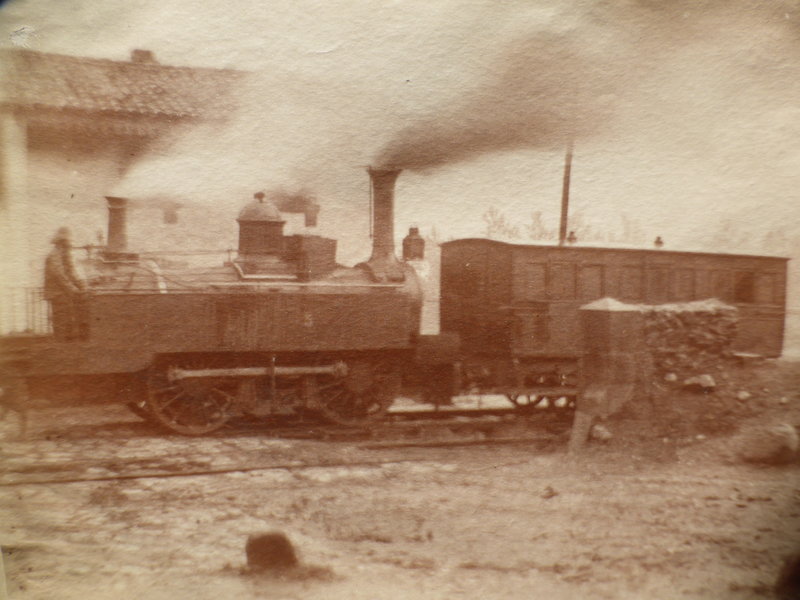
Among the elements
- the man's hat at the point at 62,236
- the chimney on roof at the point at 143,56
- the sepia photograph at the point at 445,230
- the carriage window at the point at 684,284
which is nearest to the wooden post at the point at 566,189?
the sepia photograph at the point at 445,230

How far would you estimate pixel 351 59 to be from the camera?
1.93 meters

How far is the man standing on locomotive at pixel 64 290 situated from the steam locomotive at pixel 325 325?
0.19 ft

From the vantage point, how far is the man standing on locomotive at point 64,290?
1975mm

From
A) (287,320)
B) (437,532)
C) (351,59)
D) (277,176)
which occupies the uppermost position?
(351,59)

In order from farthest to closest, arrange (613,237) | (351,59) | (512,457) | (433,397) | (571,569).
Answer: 1. (433,397)
2. (512,457)
3. (613,237)
4. (351,59)
5. (571,569)

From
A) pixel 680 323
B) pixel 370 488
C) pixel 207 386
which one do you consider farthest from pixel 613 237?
pixel 207 386

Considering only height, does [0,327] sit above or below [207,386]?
above

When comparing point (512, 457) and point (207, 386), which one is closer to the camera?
point (512, 457)

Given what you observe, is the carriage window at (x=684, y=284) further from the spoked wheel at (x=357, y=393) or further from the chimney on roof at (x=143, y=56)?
the chimney on roof at (x=143, y=56)

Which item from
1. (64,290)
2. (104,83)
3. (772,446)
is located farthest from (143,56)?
(772,446)

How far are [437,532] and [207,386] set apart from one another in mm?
1591

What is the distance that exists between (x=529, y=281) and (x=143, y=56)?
6.00ft

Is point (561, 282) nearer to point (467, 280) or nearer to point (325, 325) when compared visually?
point (467, 280)

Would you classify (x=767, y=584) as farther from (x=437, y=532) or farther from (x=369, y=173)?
(x=369, y=173)
